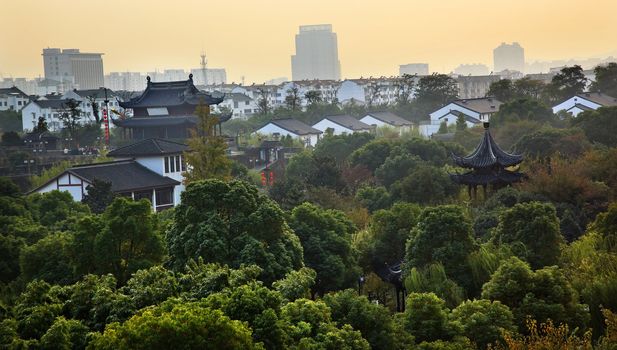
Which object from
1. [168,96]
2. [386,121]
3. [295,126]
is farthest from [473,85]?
[168,96]

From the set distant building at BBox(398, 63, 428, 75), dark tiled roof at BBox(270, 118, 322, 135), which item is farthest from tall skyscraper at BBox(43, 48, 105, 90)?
dark tiled roof at BBox(270, 118, 322, 135)

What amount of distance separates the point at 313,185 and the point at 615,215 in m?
14.8

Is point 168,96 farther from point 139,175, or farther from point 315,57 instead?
point 315,57

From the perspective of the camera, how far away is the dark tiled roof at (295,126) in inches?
2500

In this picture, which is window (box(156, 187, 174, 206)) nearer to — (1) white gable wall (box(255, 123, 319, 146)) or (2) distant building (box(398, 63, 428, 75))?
(1) white gable wall (box(255, 123, 319, 146))

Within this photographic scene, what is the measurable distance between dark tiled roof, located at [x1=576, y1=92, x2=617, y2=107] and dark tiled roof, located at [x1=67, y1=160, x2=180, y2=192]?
33.6 metres

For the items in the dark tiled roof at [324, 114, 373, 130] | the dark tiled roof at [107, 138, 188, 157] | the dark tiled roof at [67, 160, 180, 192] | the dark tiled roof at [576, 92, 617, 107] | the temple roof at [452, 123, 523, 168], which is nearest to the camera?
the temple roof at [452, 123, 523, 168]

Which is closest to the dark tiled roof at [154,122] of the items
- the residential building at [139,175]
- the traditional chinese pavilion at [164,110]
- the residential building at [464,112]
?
the traditional chinese pavilion at [164,110]

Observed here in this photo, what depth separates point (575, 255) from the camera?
65.1 ft

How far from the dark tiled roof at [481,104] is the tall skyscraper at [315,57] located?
10628 cm

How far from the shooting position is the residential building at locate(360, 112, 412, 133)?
68.6 metres

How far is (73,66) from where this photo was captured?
15788 centimetres

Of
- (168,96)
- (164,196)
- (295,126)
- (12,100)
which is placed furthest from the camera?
(12,100)

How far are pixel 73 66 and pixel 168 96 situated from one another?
376ft
